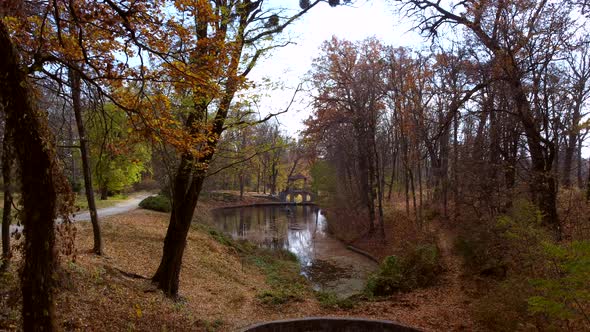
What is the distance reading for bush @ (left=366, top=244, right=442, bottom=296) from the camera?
439 inches

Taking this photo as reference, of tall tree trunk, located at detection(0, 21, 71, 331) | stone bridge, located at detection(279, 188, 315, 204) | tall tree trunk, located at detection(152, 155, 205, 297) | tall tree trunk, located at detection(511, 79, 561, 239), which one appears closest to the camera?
tall tree trunk, located at detection(0, 21, 71, 331)

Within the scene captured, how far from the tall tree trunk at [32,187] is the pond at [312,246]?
10.2 metres

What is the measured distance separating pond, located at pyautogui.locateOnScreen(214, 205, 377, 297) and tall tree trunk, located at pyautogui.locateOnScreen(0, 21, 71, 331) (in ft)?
33.6

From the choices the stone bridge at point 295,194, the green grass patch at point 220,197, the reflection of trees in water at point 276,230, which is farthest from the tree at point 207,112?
the stone bridge at point 295,194

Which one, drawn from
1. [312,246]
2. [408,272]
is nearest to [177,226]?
[408,272]

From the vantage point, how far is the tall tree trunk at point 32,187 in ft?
11.1

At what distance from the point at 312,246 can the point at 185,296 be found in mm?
13763

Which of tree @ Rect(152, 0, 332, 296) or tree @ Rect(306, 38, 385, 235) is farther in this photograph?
tree @ Rect(306, 38, 385, 235)

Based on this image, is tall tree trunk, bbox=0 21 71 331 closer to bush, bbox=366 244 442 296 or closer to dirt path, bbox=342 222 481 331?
dirt path, bbox=342 222 481 331

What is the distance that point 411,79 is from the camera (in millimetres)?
19391

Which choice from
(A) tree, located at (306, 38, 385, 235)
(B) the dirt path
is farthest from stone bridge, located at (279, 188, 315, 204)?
(B) the dirt path

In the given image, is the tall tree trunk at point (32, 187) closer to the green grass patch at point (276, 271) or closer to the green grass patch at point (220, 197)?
the green grass patch at point (276, 271)

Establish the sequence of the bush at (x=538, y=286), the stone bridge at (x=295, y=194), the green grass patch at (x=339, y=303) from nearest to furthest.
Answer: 1. the bush at (x=538, y=286)
2. the green grass patch at (x=339, y=303)
3. the stone bridge at (x=295, y=194)

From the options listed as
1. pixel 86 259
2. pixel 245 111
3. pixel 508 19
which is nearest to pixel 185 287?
pixel 86 259
